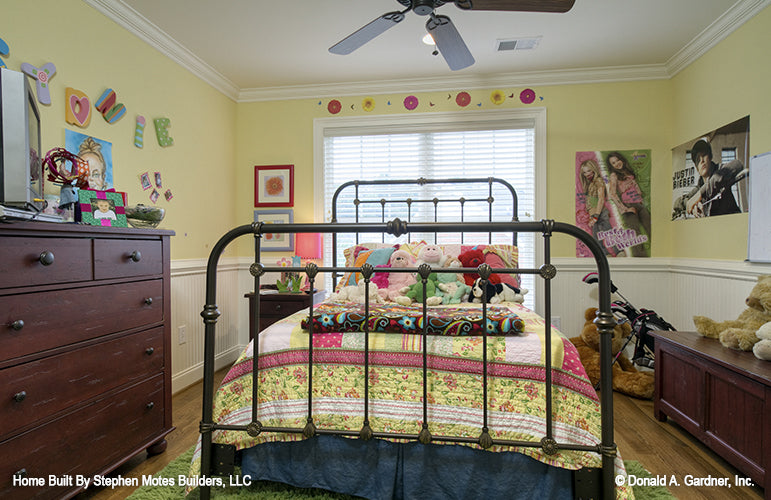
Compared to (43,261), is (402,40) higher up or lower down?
higher up

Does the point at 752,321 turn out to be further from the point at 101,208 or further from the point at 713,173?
the point at 101,208

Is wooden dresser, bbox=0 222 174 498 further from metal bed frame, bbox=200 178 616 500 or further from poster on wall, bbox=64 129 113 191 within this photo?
poster on wall, bbox=64 129 113 191

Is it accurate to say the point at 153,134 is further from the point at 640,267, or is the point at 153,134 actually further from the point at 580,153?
the point at 640,267

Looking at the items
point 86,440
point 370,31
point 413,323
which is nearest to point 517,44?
point 370,31

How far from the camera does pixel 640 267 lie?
3289 mm

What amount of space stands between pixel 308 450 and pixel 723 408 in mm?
1896

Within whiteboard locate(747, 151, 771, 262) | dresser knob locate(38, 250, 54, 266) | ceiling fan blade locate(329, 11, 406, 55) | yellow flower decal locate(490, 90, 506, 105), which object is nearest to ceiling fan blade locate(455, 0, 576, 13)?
ceiling fan blade locate(329, 11, 406, 55)

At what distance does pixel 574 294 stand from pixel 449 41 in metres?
2.33

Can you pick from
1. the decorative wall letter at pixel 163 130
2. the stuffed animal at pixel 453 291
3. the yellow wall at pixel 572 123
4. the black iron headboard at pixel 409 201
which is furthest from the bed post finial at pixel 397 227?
the yellow wall at pixel 572 123

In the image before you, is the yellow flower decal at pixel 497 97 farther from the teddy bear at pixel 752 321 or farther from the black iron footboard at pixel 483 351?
the black iron footboard at pixel 483 351

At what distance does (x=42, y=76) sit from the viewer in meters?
1.95

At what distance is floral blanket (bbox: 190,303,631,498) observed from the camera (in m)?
1.30

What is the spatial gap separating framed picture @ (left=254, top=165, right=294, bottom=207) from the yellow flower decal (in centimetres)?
190

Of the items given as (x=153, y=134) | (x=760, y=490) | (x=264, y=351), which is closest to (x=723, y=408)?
(x=760, y=490)
